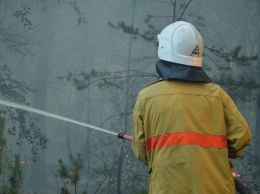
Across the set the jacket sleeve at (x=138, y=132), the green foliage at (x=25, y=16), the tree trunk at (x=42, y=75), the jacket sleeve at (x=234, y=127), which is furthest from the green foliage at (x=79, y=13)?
the jacket sleeve at (x=234, y=127)

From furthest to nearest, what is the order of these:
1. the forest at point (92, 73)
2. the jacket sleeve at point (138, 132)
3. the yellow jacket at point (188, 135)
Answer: the forest at point (92, 73)
the jacket sleeve at point (138, 132)
the yellow jacket at point (188, 135)

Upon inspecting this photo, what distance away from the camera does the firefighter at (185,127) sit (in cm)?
230

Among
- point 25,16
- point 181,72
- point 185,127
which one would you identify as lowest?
point 185,127

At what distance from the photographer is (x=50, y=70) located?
5789 mm

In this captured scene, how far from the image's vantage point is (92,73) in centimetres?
571

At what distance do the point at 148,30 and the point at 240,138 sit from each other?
11.3 ft

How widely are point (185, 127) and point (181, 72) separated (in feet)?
1.01

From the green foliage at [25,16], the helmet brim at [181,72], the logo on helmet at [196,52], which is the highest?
the green foliage at [25,16]

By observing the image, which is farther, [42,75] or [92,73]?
[42,75]

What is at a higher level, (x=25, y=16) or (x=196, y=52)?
(x=25, y=16)

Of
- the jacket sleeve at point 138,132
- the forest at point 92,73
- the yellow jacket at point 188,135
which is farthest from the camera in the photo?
the forest at point 92,73

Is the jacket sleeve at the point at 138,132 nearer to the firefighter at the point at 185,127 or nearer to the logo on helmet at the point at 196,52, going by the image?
the firefighter at the point at 185,127

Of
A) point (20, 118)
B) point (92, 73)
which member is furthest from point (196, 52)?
point (20, 118)

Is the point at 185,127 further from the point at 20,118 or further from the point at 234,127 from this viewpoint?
the point at 20,118
